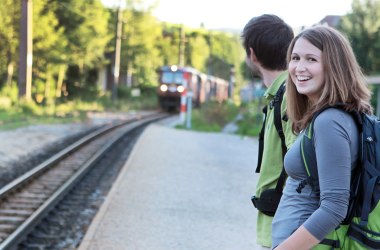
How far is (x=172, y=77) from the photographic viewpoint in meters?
36.7

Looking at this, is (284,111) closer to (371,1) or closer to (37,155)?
(37,155)

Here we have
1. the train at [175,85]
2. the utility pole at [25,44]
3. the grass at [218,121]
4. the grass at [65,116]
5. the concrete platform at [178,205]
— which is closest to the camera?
the concrete platform at [178,205]

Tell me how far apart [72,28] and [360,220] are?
36160 millimetres

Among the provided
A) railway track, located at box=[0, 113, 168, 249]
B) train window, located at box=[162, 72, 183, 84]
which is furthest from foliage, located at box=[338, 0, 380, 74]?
railway track, located at box=[0, 113, 168, 249]

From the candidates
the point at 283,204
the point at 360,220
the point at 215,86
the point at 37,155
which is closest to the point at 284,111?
the point at 283,204

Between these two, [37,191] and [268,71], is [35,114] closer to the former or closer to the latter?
[37,191]

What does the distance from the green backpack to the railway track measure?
4.28m

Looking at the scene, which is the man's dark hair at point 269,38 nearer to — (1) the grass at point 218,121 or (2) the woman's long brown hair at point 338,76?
(2) the woman's long brown hair at point 338,76

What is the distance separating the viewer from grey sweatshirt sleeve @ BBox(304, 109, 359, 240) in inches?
72.3

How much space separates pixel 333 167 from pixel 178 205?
6297mm

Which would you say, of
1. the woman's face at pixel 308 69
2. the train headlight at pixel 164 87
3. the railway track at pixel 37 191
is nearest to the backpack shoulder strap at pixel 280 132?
the woman's face at pixel 308 69

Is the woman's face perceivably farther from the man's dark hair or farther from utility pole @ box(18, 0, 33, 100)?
utility pole @ box(18, 0, 33, 100)

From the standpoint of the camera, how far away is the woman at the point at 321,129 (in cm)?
184

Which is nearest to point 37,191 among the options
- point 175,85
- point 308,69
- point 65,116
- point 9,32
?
point 308,69
